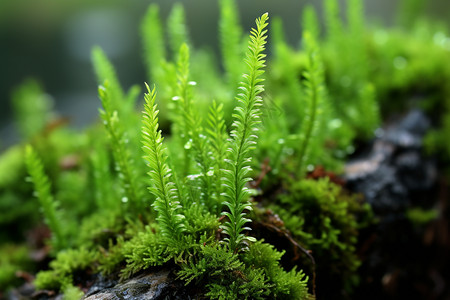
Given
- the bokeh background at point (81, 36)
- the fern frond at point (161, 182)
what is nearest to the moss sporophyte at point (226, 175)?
the fern frond at point (161, 182)

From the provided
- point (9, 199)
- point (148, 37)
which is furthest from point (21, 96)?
point (148, 37)

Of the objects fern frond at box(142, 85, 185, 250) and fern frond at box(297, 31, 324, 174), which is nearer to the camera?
fern frond at box(142, 85, 185, 250)

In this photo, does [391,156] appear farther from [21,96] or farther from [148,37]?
[21,96]

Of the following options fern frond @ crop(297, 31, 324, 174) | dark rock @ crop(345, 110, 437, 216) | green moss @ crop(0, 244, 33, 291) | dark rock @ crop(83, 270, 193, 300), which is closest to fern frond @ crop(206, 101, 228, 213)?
dark rock @ crop(83, 270, 193, 300)

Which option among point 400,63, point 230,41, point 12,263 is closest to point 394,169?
point 400,63

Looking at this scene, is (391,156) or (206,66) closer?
(391,156)

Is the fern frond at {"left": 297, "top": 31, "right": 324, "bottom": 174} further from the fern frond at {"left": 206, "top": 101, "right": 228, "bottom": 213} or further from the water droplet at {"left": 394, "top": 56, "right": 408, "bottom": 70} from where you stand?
the water droplet at {"left": 394, "top": 56, "right": 408, "bottom": 70}

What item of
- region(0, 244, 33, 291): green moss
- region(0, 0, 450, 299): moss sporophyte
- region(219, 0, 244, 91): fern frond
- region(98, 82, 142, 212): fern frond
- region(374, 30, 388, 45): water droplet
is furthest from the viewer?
region(374, 30, 388, 45): water droplet
